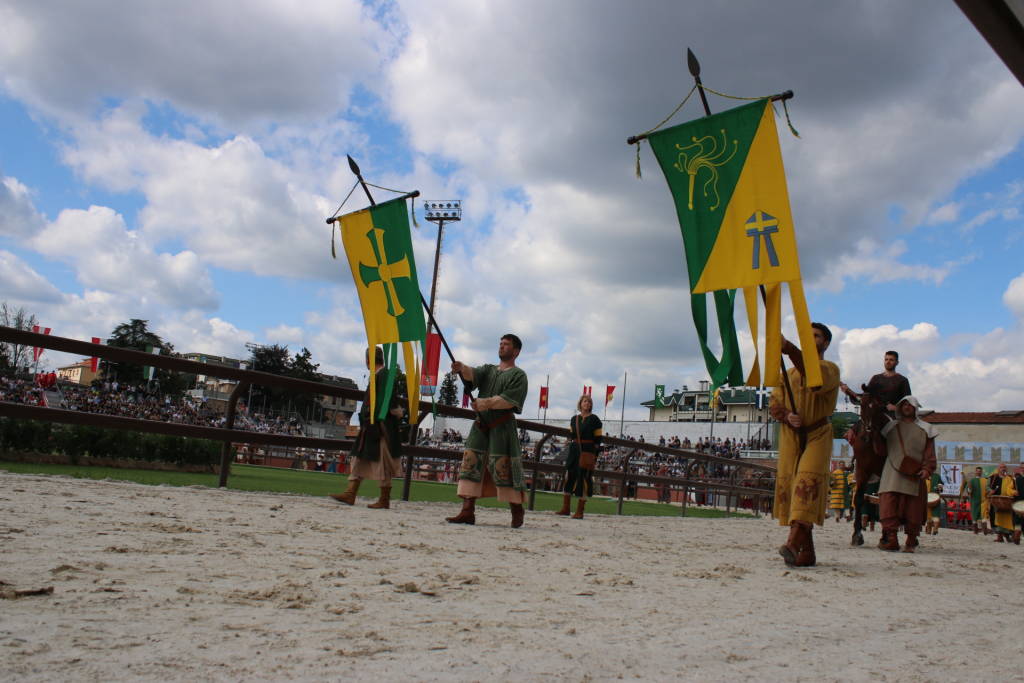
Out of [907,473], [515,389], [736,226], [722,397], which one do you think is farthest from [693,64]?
[722,397]

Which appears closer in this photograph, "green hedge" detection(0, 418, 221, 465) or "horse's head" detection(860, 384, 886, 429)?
"horse's head" detection(860, 384, 886, 429)

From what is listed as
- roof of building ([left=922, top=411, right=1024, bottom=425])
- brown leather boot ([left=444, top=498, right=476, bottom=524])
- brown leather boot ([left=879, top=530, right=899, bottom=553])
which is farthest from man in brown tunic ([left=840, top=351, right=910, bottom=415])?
roof of building ([left=922, top=411, right=1024, bottom=425])

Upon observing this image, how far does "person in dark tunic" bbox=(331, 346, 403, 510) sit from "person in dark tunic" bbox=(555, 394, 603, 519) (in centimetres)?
284

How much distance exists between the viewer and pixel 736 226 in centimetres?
466

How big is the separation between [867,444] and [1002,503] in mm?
8398

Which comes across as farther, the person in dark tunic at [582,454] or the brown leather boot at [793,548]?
the person in dark tunic at [582,454]

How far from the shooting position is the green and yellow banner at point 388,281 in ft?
23.0

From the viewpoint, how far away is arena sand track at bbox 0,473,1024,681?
208cm

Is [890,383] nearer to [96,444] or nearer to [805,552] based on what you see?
[805,552]

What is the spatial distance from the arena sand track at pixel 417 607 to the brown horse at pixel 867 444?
2.27 metres

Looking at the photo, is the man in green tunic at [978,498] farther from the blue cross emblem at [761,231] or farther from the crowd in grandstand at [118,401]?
the crowd in grandstand at [118,401]

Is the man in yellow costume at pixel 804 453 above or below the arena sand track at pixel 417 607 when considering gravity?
above

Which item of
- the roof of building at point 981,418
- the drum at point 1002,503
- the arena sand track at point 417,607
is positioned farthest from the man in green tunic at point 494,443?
the roof of building at point 981,418

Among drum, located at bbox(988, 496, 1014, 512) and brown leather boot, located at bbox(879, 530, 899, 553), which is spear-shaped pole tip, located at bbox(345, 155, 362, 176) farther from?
drum, located at bbox(988, 496, 1014, 512)
